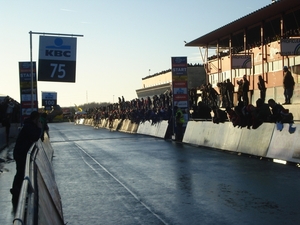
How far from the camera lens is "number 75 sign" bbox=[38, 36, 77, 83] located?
20.3 m

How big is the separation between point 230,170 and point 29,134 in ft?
19.2

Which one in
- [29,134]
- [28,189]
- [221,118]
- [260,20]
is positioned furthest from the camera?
[260,20]

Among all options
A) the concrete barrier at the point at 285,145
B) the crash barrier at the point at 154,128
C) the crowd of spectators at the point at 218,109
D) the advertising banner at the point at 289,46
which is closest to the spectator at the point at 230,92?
the crowd of spectators at the point at 218,109

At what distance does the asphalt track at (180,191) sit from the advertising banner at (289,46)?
9.23m

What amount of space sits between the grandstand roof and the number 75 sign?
1843cm

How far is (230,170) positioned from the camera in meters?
13.3

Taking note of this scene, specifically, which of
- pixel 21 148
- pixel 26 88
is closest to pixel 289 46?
pixel 26 88

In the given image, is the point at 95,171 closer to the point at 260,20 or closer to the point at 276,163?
the point at 276,163

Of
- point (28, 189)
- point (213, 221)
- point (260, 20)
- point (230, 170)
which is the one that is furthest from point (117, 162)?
point (260, 20)

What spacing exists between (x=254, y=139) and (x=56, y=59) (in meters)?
8.93

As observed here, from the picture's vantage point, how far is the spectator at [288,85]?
77.7 feet

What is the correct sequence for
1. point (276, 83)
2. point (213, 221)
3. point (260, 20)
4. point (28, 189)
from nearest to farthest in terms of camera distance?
point (28, 189)
point (213, 221)
point (276, 83)
point (260, 20)

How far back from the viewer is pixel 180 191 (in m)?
10.1

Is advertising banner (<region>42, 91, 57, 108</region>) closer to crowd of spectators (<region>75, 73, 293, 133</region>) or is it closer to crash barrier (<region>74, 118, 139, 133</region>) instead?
crash barrier (<region>74, 118, 139, 133</region>)
